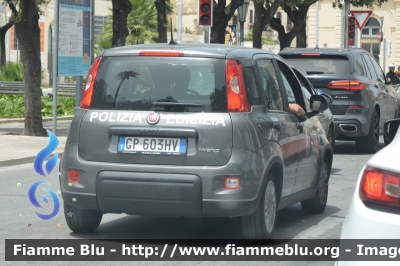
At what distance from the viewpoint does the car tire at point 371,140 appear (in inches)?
625

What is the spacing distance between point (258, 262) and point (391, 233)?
9.70 ft

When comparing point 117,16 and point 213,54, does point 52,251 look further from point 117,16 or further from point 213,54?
point 117,16

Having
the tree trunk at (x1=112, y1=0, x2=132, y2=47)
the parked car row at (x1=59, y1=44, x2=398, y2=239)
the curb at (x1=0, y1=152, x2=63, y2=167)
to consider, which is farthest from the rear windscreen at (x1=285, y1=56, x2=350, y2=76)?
the parked car row at (x1=59, y1=44, x2=398, y2=239)

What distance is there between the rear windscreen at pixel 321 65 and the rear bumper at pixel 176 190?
827 cm

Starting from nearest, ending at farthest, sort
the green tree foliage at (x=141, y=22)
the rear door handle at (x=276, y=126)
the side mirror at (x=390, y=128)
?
the side mirror at (x=390, y=128) < the rear door handle at (x=276, y=126) < the green tree foliage at (x=141, y=22)

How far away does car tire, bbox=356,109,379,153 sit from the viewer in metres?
15.9

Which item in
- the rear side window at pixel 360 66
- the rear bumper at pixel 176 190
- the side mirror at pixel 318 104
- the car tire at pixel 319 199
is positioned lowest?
the car tire at pixel 319 199

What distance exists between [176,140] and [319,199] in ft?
8.44

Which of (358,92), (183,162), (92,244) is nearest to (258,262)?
(183,162)

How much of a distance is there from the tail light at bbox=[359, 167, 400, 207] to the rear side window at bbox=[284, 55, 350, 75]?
11.3m

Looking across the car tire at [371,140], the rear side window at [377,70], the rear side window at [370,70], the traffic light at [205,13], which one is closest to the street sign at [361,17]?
the traffic light at [205,13]

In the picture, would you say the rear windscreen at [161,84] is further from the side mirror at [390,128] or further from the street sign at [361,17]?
the street sign at [361,17]

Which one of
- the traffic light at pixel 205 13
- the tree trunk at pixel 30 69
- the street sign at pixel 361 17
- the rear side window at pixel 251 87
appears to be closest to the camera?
the rear side window at pixel 251 87

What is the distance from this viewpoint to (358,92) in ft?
49.6
